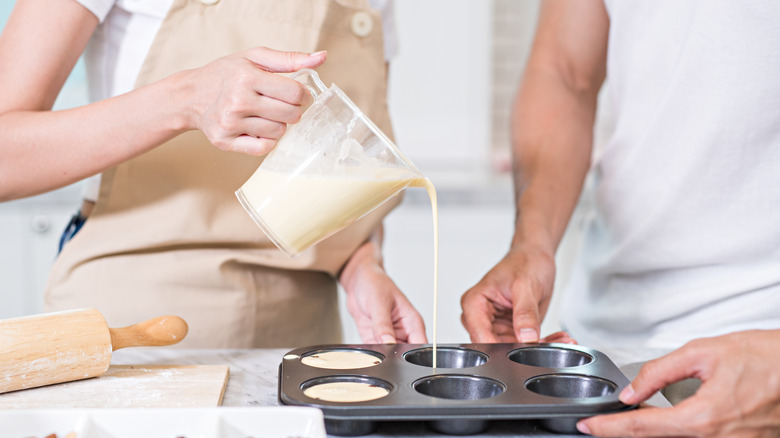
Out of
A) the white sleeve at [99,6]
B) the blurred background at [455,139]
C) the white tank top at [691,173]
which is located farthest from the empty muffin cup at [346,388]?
the blurred background at [455,139]

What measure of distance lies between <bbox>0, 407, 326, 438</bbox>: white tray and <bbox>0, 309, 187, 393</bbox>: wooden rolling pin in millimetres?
154

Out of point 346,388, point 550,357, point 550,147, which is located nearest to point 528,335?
point 550,357

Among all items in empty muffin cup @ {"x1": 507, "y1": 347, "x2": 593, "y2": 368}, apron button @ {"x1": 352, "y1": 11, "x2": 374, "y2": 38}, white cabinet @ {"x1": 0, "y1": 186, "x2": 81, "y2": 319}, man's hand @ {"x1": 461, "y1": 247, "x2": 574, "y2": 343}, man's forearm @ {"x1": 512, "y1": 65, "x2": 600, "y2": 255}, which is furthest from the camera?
white cabinet @ {"x1": 0, "y1": 186, "x2": 81, "y2": 319}

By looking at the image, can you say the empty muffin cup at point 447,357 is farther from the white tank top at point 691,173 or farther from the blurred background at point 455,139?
the blurred background at point 455,139

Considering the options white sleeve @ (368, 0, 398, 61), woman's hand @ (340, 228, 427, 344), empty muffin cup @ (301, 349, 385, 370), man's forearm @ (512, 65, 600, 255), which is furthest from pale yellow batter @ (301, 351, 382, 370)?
white sleeve @ (368, 0, 398, 61)

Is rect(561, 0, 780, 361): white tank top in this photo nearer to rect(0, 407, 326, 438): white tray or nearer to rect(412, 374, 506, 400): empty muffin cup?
rect(412, 374, 506, 400): empty muffin cup

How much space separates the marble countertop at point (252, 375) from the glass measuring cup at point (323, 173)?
172 millimetres

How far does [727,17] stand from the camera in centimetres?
113

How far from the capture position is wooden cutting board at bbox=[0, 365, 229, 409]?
0.81 m

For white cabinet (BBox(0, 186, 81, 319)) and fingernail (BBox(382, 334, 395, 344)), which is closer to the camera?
fingernail (BBox(382, 334, 395, 344))

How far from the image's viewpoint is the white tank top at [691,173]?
3.66 feet

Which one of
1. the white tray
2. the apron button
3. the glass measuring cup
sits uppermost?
the apron button

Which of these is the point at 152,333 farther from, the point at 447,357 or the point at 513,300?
the point at 513,300

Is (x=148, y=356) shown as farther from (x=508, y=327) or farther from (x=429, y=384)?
(x=508, y=327)
